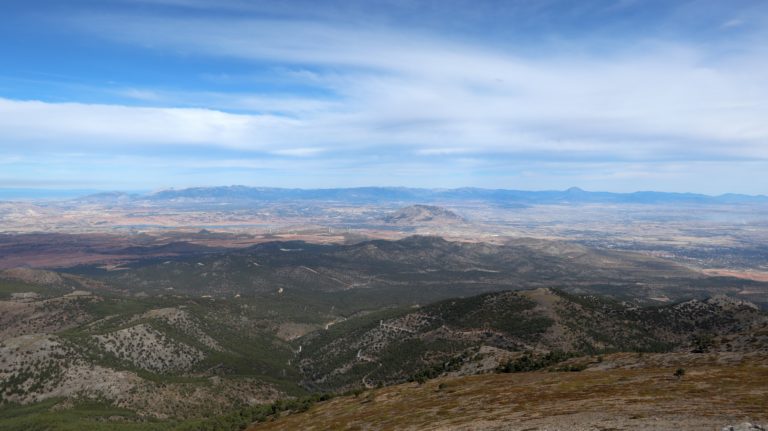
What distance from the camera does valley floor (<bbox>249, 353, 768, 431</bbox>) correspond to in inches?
1437

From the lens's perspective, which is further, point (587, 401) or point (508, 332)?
point (508, 332)

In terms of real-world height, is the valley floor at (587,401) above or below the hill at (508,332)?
above

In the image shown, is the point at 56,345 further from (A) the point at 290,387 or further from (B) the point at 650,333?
(B) the point at 650,333

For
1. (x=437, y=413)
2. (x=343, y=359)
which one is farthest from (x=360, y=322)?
(x=437, y=413)

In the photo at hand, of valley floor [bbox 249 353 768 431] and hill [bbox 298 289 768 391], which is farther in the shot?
hill [bbox 298 289 768 391]

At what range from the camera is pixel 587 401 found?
4584 centimetres

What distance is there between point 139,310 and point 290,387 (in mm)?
78883

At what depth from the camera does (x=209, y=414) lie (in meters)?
103

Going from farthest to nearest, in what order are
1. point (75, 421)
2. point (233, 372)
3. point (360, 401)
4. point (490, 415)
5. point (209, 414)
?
point (233, 372) → point (209, 414) → point (75, 421) → point (360, 401) → point (490, 415)

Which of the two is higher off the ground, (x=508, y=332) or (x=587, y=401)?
(x=587, y=401)

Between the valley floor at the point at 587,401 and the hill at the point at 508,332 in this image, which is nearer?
the valley floor at the point at 587,401

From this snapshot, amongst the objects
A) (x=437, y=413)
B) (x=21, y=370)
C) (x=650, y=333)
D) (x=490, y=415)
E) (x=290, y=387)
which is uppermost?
(x=490, y=415)

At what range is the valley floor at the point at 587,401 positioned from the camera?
36.5 m

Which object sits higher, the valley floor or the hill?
the valley floor
